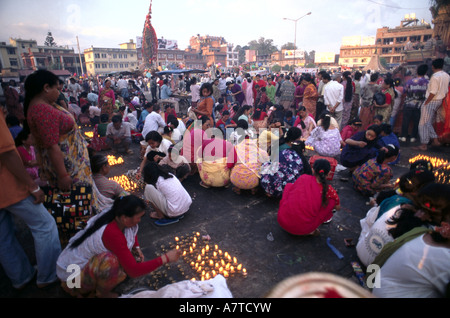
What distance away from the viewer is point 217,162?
5.21m

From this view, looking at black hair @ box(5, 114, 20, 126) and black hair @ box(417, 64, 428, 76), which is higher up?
black hair @ box(417, 64, 428, 76)

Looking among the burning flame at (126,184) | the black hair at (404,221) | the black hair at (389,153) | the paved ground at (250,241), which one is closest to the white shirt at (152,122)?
the burning flame at (126,184)

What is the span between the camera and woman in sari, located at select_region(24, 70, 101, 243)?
2.71 metres

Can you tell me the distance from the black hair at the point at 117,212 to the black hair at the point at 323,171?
2364 mm

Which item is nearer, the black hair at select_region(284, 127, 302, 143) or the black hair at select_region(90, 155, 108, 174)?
the black hair at select_region(90, 155, 108, 174)

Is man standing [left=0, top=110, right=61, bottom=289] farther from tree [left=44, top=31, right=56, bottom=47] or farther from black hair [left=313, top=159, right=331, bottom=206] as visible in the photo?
tree [left=44, top=31, right=56, bottom=47]

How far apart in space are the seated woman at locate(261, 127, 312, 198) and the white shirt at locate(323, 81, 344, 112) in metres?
4.58

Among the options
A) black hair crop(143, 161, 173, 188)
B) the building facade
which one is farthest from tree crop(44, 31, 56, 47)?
black hair crop(143, 161, 173, 188)

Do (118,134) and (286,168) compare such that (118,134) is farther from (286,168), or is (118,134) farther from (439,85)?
(439,85)

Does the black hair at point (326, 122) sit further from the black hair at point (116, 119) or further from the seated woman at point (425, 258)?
the black hair at point (116, 119)

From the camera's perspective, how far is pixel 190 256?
351 centimetres
